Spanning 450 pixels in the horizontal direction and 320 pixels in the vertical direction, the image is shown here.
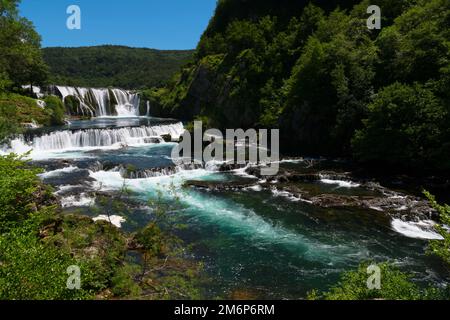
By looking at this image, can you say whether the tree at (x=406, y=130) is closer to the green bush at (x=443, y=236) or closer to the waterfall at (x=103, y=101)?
the green bush at (x=443, y=236)

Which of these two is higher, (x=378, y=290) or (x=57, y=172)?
(x=57, y=172)

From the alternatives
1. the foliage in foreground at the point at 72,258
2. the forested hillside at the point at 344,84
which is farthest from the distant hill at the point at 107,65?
the foliage in foreground at the point at 72,258

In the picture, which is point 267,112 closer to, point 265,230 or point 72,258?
point 265,230

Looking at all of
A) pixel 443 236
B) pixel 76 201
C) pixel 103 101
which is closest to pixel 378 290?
pixel 443 236

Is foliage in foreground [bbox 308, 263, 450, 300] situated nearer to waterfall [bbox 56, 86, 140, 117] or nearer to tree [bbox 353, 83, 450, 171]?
tree [bbox 353, 83, 450, 171]

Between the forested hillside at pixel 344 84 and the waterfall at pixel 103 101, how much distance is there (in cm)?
1865

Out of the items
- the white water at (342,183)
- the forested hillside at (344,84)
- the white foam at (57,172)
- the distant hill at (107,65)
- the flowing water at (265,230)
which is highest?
the distant hill at (107,65)

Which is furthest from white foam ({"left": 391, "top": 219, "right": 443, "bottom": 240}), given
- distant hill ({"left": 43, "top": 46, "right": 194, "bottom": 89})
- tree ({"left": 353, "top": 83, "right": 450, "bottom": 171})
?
distant hill ({"left": 43, "top": 46, "right": 194, "bottom": 89})

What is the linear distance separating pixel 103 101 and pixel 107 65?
11668 centimetres

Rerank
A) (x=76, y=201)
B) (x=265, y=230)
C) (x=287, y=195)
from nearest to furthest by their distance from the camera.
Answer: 1. (x=265, y=230)
2. (x=76, y=201)
3. (x=287, y=195)

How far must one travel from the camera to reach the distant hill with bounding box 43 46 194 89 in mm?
149250

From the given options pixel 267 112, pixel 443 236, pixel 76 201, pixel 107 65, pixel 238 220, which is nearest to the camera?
pixel 443 236

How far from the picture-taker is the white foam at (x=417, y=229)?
18.3 meters

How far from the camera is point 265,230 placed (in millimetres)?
19500
